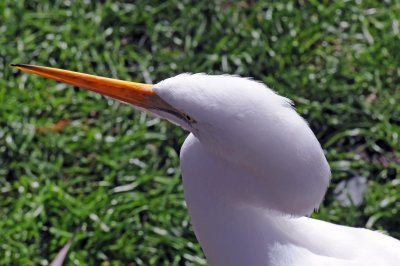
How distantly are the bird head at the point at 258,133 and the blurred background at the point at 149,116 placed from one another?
129cm

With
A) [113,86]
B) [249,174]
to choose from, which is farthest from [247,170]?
[113,86]

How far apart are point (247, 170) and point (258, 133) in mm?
122

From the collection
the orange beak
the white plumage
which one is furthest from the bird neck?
the orange beak

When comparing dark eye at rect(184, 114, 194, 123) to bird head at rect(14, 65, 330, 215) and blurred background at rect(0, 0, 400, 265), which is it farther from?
blurred background at rect(0, 0, 400, 265)

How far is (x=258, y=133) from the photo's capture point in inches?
78.2

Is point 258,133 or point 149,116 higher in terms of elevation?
point 258,133

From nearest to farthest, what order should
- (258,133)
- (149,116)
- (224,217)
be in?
(258,133) < (224,217) < (149,116)

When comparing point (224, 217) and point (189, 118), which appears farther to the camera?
point (224, 217)

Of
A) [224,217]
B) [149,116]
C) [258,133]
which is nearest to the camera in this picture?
→ [258,133]

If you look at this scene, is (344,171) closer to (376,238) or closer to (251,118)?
(376,238)

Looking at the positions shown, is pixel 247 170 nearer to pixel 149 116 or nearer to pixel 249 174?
pixel 249 174

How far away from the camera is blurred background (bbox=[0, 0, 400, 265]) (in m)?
3.38

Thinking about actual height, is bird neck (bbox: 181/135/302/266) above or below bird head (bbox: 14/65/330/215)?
below

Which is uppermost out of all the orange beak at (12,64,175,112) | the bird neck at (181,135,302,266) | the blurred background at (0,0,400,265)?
the orange beak at (12,64,175,112)
